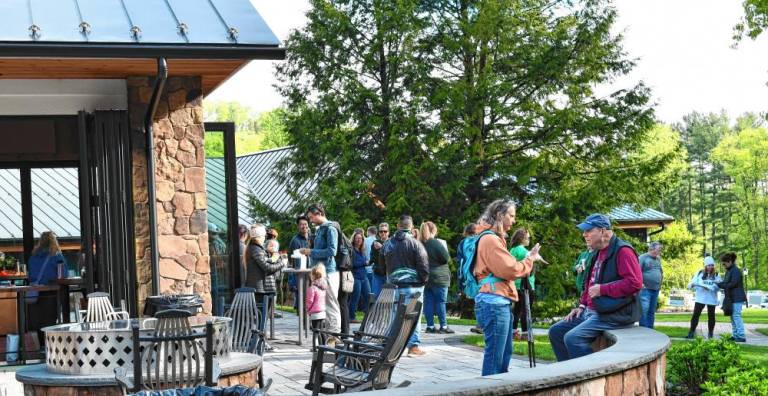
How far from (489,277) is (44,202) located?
10665 mm

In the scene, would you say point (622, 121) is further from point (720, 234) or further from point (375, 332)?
point (720, 234)

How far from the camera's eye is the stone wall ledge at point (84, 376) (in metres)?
7.68

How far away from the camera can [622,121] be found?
1240 inches

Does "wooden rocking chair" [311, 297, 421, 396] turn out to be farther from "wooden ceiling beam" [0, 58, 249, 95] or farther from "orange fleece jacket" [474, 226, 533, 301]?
"wooden ceiling beam" [0, 58, 249, 95]

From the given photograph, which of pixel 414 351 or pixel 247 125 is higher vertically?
pixel 247 125

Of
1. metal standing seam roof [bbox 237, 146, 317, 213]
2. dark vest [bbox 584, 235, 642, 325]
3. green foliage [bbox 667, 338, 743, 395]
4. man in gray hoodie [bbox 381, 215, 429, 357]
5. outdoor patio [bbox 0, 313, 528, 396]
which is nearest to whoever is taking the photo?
dark vest [bbox 584, 235, 642, 325]

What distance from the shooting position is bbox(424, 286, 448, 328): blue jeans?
679 inches

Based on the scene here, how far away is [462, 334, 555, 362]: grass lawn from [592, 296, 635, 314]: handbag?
4.92 meters

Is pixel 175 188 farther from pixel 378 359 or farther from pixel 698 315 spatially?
pixel 698 315

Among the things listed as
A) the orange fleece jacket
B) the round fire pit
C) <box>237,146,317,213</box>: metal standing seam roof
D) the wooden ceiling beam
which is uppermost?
<box>237,146,317,213</box>: metal standing seam roof

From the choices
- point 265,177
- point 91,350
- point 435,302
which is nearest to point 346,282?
point 435,302

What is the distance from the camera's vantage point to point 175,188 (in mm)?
12570

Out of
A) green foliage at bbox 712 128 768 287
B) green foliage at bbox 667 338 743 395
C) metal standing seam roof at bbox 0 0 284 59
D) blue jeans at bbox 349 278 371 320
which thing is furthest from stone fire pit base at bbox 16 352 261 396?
green foliage at bbox 712 128 768 287

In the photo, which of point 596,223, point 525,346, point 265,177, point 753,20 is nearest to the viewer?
point 596,223
